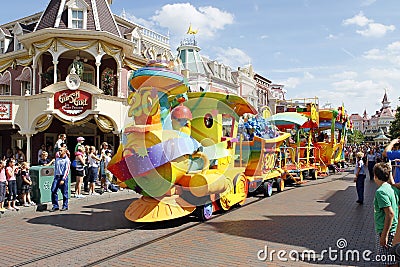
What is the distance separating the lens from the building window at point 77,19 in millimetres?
18498

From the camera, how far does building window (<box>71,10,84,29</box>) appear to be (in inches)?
728

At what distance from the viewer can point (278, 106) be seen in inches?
994

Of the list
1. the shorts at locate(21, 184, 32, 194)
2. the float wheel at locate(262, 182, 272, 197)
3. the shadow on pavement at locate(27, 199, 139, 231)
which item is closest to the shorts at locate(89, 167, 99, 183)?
the shadow on pavement at locate(27, 199, 139, 231)

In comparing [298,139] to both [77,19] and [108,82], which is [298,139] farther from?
[77,19]

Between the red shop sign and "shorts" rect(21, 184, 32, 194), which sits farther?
the red shop sign

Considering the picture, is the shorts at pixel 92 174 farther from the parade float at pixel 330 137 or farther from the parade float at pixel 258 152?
the parade float at pixel 330 137

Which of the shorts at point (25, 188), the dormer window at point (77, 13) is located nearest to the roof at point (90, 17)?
the dormer window at point (77, 13)

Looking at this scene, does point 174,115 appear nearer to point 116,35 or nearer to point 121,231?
point 121,231

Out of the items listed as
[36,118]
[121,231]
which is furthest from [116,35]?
[121,231]

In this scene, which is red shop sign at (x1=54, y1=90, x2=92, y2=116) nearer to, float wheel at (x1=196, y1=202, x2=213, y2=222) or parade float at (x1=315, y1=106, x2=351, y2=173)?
float wheel at (x1=196, y1=202, x2=213, y2=222)

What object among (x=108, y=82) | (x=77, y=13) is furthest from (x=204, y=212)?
(x=77, y=13)

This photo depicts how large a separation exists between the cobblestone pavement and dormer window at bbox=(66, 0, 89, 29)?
10492 millimetres

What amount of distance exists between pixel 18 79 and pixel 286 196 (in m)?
15.1

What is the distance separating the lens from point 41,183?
438 inches
